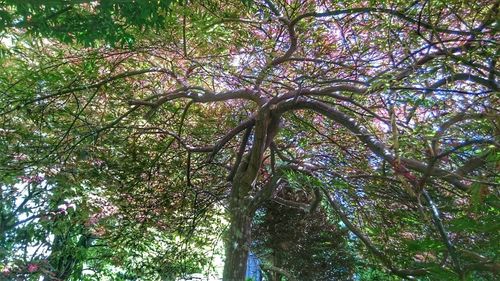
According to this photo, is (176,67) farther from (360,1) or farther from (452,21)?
(452,21)

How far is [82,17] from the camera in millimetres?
1860

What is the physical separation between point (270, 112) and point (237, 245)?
1.27 m

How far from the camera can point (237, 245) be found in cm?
401

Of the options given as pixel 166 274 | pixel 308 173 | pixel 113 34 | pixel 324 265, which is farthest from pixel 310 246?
pixel 113 34

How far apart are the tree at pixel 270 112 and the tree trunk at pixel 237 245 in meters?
0.01

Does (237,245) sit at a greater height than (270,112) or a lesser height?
lesser

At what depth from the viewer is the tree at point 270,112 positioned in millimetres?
2553

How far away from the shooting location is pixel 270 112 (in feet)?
13.0

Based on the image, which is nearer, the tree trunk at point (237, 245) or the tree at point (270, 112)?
the tree at point (270, 112)

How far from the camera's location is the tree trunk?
396cm

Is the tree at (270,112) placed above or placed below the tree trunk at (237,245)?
above

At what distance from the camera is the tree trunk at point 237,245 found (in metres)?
3.96

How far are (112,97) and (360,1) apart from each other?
2407 millimetres

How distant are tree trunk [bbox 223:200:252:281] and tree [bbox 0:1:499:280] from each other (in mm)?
13
